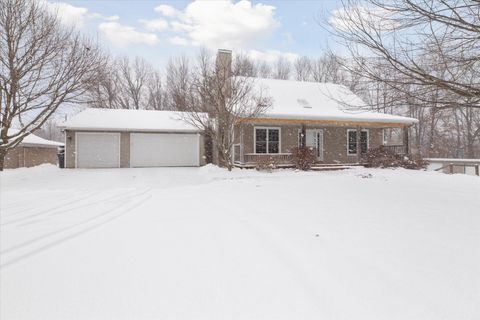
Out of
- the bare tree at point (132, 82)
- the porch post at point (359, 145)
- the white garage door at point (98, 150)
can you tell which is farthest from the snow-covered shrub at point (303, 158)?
the bare tree at point (132, 82)

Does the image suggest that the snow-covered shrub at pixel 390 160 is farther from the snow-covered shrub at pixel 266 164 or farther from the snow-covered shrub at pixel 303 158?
the snow-covered shrub at pixel 266 164

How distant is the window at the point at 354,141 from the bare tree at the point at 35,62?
48.5 ft

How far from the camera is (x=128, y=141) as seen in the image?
17.9 metres

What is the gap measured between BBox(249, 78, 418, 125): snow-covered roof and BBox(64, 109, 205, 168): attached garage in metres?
5.62

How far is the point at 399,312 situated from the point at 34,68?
16.0 metres

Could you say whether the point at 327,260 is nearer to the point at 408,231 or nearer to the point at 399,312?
the point at 399,312

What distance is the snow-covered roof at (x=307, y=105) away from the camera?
14.7m

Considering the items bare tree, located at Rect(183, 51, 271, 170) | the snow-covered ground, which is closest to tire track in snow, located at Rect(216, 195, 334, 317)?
the snow-covered ground

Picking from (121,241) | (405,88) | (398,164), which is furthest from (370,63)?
(398,164)

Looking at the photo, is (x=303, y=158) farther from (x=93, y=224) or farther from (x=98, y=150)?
(x=98, y=150)

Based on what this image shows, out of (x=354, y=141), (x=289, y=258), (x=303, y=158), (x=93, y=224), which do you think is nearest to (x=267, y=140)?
(x=303, y=158)

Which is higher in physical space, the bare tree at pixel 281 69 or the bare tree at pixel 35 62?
the bare tree at pixel 281 69

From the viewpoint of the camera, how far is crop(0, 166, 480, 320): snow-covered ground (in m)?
2.35

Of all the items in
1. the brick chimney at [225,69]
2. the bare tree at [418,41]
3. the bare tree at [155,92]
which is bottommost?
the bare tree at [418,41]
